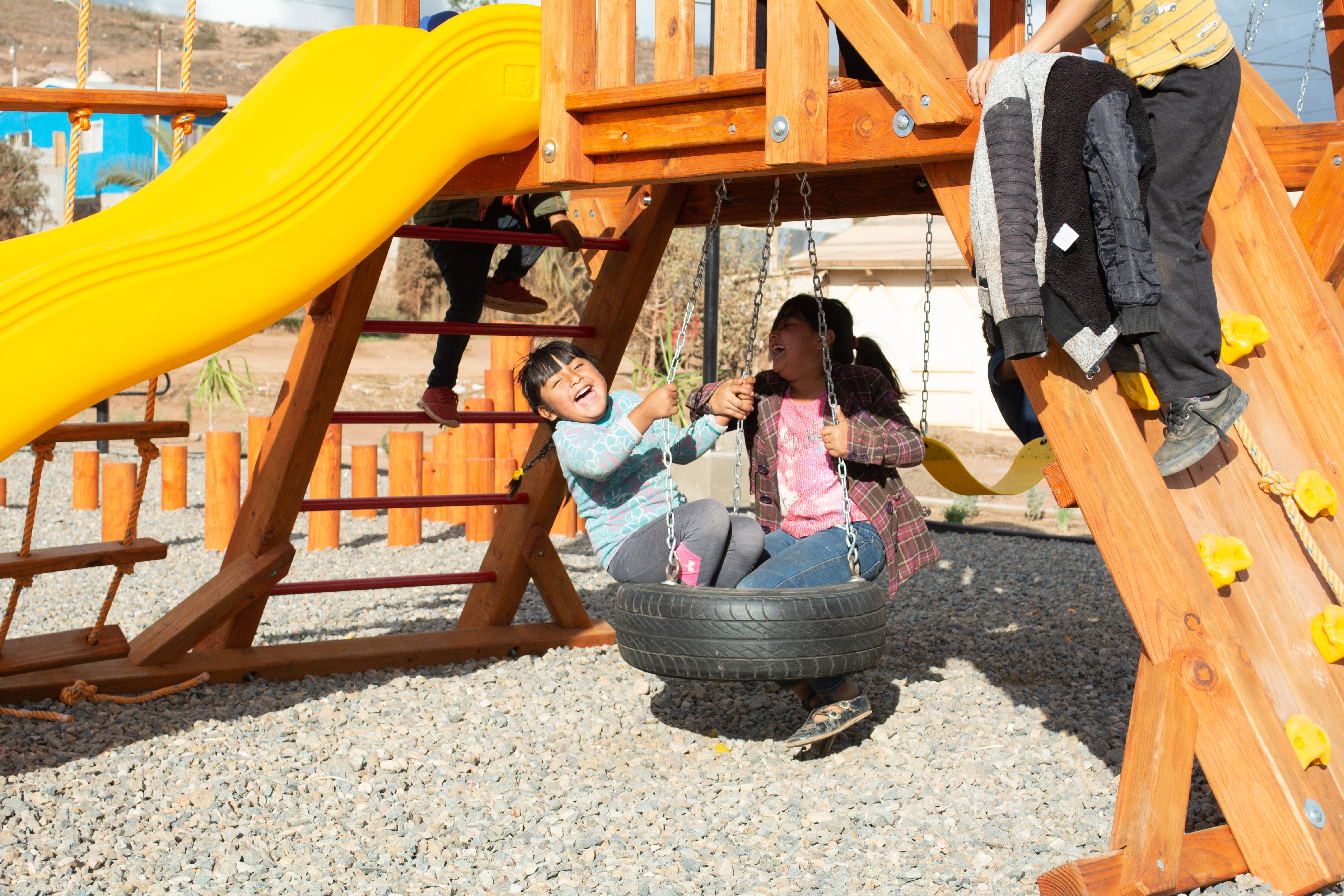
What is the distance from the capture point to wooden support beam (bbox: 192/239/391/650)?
165 inches

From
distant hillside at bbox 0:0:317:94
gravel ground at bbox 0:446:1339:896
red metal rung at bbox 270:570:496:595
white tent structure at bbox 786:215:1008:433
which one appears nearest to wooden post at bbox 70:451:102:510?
gravel ground at bbox 0:446:1339:896

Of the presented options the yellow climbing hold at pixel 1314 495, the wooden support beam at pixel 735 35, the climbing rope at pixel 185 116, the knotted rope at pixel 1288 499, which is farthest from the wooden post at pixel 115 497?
the yellow climbing hold at pixel 1314 495

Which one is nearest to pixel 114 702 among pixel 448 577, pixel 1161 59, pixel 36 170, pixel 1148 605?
pixel 448 577

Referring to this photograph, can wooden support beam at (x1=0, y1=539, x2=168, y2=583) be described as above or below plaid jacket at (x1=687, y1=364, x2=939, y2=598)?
below

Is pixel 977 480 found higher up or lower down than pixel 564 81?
lower down

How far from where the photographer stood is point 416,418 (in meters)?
4.55

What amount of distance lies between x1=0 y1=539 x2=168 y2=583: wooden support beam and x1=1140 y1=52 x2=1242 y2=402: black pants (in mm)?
2946

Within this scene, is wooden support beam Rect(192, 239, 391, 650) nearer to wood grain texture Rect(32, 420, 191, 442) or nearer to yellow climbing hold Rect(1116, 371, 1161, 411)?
wood grain texture Rect(32, 420, 191, 442)

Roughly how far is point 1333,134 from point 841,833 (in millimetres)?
2384

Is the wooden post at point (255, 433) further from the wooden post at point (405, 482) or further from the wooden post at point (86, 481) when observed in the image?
the wooden post at point (86, 481)

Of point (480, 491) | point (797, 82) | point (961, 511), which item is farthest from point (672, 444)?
point (961, 511)

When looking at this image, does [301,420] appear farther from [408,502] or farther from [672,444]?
[672,444]

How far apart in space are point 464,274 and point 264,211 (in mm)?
1785

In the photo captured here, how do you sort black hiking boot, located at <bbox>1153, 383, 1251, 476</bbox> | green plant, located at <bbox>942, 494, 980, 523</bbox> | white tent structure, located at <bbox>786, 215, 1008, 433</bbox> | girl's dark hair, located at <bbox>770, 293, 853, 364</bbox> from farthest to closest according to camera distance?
white tent structure, located at <bbox>786, 215, 1008, 433</bbox>, green plant, located at <bbox>942, 494, 980, 523</bbox>, girl's dark hair, located at <bbox>770, 293, 853, 364</bbox>, black hiking boot, located at <bbox>1153, 383, 1251, 476</bbox>
